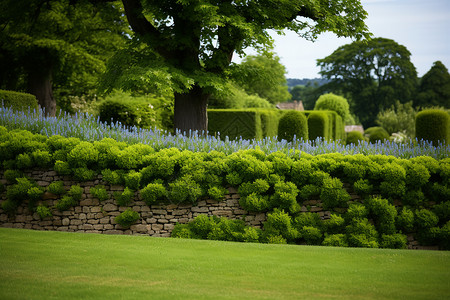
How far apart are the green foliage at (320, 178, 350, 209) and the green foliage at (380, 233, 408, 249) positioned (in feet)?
2.97

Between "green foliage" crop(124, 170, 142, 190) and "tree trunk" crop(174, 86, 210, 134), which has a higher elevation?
"tree trunk" crop(174, 86, 210, 134)

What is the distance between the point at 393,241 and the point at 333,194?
4.25 feet

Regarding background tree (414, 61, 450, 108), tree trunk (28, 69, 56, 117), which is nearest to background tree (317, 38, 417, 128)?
background tree (414, 61, 450, 108)

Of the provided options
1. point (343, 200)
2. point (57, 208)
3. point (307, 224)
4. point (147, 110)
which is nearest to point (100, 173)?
point (57, 208)

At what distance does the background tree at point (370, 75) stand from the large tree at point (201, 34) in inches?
1951

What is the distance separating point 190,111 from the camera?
524 inches

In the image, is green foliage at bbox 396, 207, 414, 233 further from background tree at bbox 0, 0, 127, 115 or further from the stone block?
background tree at bbox 0, 0, 127, 115

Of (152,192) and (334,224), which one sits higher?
(152,192)

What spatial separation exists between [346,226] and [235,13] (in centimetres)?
657

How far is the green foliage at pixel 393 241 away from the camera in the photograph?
8.12m

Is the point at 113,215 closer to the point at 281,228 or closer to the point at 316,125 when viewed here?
the point at 281,228

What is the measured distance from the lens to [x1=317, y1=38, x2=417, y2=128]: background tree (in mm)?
60344

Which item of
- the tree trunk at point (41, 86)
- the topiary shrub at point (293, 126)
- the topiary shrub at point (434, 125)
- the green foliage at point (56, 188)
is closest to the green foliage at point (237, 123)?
the topiary shrub at point (293, 126)

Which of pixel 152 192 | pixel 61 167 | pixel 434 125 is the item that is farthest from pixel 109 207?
pixel 434 125
